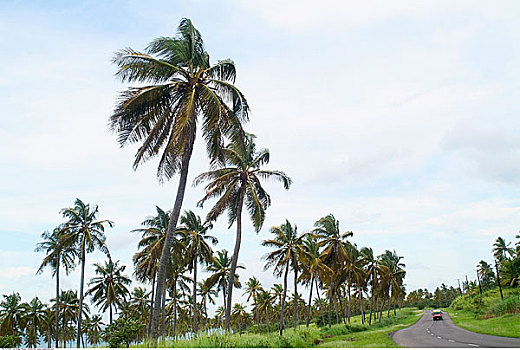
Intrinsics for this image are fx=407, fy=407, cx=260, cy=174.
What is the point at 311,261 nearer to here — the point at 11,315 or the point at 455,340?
the point at 455,340

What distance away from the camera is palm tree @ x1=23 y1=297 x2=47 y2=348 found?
5084 cm

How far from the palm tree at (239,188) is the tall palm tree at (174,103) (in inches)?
272

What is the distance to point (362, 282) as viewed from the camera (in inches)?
2327

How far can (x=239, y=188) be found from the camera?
2545 cm

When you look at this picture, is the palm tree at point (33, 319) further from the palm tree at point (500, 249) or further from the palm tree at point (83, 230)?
the palm tree at point (500, 249)

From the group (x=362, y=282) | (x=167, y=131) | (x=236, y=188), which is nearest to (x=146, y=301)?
(x=362, y=282)

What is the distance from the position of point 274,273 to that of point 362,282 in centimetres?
2462

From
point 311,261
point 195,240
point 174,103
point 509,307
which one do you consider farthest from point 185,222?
point 509,307

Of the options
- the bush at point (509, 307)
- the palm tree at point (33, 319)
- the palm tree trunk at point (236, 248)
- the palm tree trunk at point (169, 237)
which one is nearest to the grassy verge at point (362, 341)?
the palm tree trunk at point (236, 248)

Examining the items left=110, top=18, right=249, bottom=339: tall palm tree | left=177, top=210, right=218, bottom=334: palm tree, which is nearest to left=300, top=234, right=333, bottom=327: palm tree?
left=177, top=210, right=218, bottom=334: palm tree

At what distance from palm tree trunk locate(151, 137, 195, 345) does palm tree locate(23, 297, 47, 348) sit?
148 ft

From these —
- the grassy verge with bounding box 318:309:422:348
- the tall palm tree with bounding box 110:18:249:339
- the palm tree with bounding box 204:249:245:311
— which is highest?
the tall palm tree with bounding box 110:18:249:339

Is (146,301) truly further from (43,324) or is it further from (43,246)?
(43,246)

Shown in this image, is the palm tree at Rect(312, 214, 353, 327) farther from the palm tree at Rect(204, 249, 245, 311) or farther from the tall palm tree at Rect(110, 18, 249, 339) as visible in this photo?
the tall palm tree at Rect(110, 18, 249, 339)
